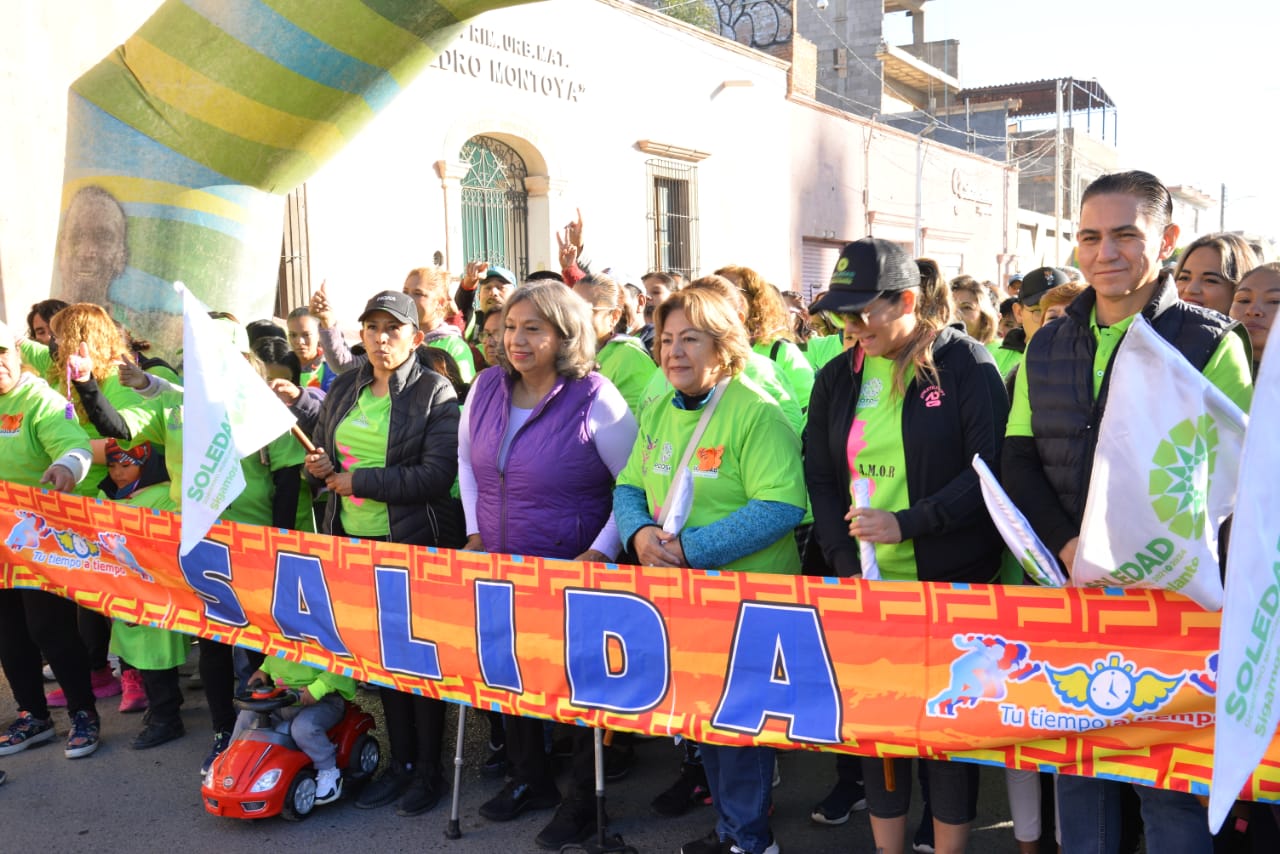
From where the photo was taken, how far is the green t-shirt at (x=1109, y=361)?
2609 mm

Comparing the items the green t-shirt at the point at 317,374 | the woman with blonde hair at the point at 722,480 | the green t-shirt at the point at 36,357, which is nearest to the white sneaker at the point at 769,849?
the woman with blonde hair at the point at 722,480

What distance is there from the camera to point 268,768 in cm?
395

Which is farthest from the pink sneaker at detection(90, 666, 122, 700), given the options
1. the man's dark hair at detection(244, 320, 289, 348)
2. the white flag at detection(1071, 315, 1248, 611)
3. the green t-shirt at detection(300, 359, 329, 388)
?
the white flag at detection(1071, 315, 1248, 611)

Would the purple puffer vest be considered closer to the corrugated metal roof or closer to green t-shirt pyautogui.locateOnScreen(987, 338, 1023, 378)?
green t-shirt pyautogui.locateOnScreen(987, 338, 1023, 378)

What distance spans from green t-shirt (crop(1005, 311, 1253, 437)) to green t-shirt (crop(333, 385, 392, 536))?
2.41 metres

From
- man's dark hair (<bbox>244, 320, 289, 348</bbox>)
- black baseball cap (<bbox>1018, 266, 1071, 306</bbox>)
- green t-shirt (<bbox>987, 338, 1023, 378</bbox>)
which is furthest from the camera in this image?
man's dark hair (<bbox>244, 320, 289, 348</bbox>)

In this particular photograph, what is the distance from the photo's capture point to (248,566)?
13.7 feet

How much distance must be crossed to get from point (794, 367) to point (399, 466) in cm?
197

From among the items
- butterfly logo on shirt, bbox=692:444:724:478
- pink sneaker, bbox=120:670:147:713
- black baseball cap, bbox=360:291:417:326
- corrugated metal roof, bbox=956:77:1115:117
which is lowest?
pink sneaker, bbox=120:670:147:713

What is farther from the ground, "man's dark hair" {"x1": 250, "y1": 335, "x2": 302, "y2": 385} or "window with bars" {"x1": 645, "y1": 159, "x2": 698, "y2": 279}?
"window with bars" {"x1": 645, "y1": 159, "x2": 698, "y2": 279}

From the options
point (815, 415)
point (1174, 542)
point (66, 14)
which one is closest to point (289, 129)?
point (66, 14)

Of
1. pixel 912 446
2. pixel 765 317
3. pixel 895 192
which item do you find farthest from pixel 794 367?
pixel 895 192

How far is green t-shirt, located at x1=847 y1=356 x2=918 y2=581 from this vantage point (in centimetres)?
316

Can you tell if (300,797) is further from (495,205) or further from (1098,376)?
(495,205)
